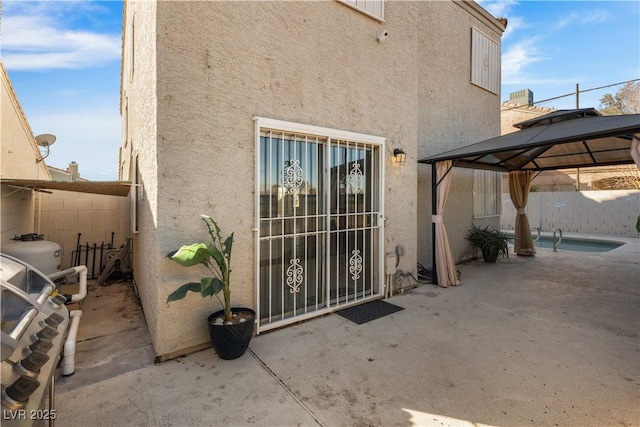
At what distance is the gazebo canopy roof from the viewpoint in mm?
4871

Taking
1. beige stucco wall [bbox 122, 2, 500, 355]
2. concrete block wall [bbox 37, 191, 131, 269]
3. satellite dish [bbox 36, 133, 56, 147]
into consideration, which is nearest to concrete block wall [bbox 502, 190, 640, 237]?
beige stucco wall [bbox 122, 2, 500, 355]

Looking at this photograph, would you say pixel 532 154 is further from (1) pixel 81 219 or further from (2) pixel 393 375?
(1) pixel 81 219

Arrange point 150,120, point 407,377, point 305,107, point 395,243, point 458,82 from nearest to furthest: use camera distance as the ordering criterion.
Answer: point 407,377 < point 150,120 < point 305,107 < point 395,243 < point 458,82

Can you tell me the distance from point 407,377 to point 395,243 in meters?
3.19

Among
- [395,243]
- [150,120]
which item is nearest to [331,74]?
[150,120]

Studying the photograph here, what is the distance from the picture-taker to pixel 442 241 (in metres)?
6.90

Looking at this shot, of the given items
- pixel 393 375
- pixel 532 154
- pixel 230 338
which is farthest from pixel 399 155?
pixel 532 154

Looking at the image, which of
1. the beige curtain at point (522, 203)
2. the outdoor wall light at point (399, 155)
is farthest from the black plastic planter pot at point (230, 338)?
the beige curtain at point (522, 203)

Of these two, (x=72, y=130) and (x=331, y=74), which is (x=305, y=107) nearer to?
(x=331, y=74)

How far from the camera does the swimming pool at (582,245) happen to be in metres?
12.3

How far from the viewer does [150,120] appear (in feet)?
12.9

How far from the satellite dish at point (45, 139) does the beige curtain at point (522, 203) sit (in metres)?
14.3

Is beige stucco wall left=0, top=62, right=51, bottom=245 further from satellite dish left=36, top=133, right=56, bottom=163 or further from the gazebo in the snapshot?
the gazebo

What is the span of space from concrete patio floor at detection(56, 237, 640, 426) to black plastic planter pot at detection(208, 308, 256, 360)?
124 mm
